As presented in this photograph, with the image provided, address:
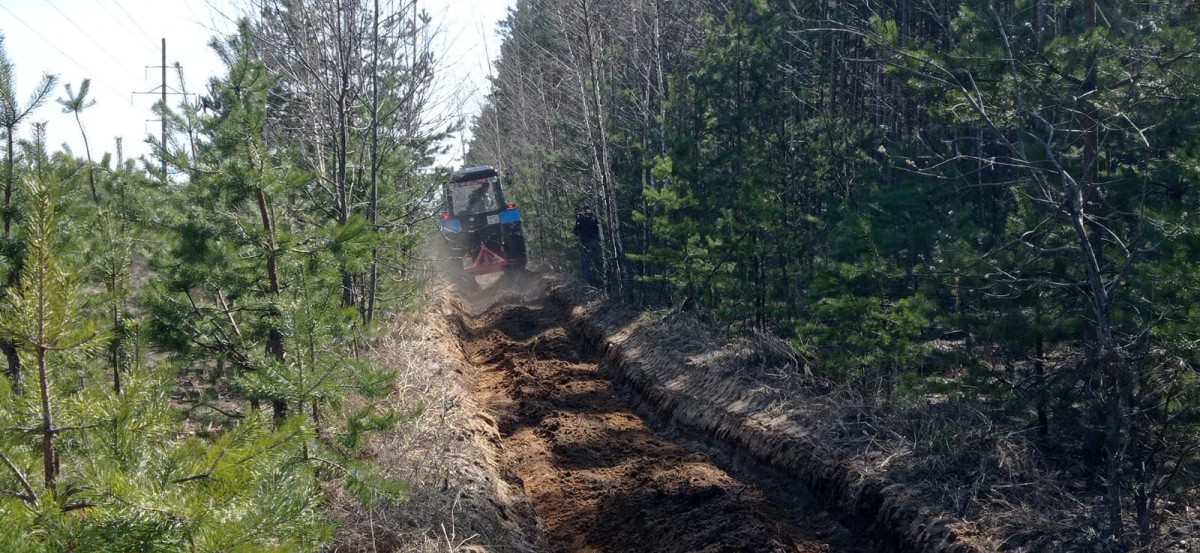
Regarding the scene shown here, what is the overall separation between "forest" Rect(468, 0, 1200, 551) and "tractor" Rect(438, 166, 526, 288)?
9.55 metres

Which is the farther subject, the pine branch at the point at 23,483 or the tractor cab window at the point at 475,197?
the tractor cab window at the point at 475,197

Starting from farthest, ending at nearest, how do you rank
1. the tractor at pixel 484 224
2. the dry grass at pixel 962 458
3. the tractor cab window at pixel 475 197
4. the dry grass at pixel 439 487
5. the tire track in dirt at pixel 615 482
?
1. the tractor cab window at pixel 475 197
2. the tractor at pixel 484 224
3. the tire track in dirt at pixel 615 482
4. the dry grass at pixel 439 487
5. the dry grass at pixel 962 458

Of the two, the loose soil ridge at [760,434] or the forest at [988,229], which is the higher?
the forest at [988,229]

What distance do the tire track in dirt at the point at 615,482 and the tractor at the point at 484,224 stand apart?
11.6 meters

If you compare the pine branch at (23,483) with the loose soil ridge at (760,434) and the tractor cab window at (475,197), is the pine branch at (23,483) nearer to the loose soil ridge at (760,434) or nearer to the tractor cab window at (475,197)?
the loose soil ridge at (760,434)

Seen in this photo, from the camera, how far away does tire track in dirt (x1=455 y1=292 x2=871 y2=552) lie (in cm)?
678

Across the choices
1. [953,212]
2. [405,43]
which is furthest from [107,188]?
[953,212]

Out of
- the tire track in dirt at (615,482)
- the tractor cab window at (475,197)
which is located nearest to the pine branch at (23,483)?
the tire track in dirt at (615,482)

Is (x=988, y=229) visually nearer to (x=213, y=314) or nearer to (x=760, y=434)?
(x=760, y=434)

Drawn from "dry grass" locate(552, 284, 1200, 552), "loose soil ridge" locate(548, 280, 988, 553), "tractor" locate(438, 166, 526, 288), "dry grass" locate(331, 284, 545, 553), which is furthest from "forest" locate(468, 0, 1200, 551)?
"tractor" locate(438, 166, 526, 288)

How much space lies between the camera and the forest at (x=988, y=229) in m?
5.61

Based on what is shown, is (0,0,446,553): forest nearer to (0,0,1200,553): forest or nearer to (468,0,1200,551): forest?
(0,0,1200,553): forest

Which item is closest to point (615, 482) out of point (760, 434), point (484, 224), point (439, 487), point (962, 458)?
point (760, 434)

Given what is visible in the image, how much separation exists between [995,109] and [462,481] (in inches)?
183
